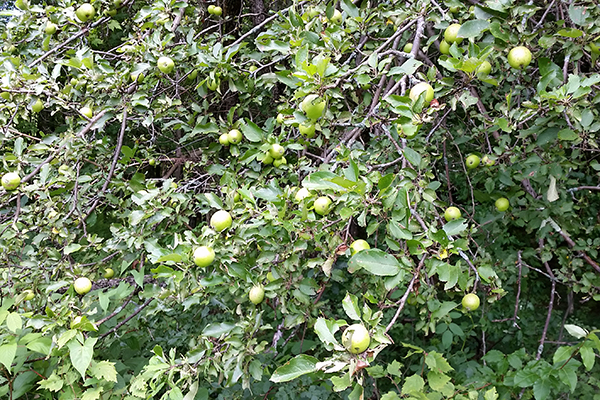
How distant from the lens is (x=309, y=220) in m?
1.17

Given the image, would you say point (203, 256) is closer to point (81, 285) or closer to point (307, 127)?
point (307, 127)

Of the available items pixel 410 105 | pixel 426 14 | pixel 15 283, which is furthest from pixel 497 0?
pixel 15 283

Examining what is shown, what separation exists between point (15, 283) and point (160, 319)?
182 cm

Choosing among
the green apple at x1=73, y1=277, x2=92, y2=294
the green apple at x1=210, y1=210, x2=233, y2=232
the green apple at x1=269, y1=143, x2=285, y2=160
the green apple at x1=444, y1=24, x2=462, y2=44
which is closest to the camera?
the green apple at x1=210, y1=210, x2=233, y2=232

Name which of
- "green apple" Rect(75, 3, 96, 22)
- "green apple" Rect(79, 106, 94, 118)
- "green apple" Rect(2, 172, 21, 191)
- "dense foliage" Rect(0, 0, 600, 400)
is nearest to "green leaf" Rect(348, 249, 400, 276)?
"dense foliage" Rect(0, 0, 600, 400)

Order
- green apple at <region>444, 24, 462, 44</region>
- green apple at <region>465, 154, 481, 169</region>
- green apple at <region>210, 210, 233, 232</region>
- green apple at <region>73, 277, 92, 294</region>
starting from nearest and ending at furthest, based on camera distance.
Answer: green apple at <region>210, 210, 233, 232</region>
green apple at <region>444, 24, 462, 44</region>
green apple at <region>73, 277, 92, 294</region>
green apple at <region>465, 154, 481, 169</region>

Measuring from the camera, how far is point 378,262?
106cm

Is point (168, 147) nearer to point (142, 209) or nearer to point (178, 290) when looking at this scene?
point (142, 209)

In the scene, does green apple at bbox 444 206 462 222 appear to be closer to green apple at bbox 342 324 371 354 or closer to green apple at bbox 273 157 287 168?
green apple at bbox 273 157 287 168

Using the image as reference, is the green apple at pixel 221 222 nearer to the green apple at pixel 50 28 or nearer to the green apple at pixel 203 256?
the green apple at pixel 203 256

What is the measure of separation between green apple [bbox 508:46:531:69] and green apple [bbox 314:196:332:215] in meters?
0.74

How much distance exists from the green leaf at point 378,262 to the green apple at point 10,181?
5.12 ft

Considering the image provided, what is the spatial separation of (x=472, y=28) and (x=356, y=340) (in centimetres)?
98

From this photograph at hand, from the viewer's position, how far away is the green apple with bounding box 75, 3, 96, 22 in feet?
7.24
